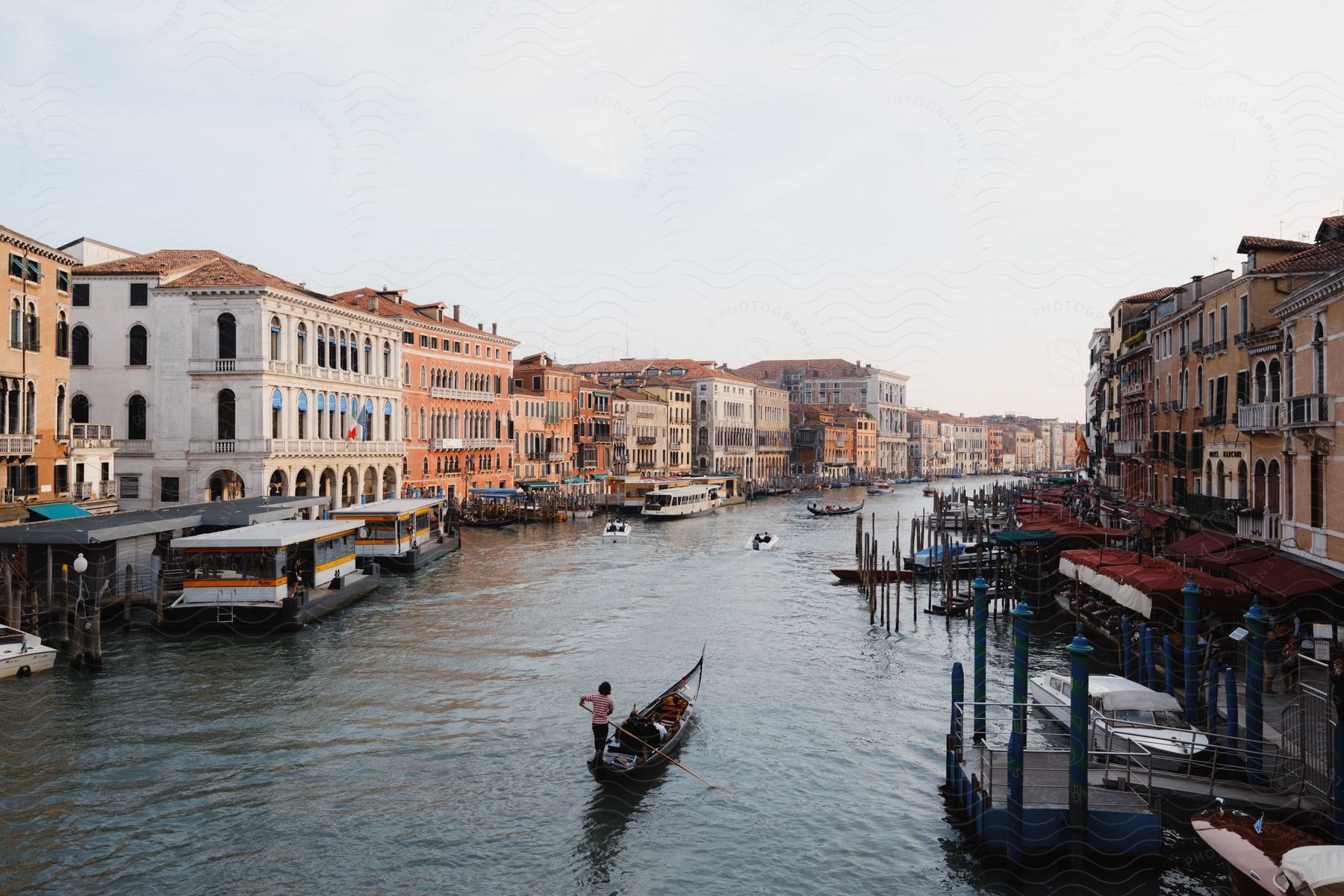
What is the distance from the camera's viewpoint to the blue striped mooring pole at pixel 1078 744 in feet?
31.9

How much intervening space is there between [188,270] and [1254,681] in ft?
114

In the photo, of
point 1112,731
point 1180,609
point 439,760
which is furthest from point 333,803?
point 1180,609

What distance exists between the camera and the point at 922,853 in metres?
10.4

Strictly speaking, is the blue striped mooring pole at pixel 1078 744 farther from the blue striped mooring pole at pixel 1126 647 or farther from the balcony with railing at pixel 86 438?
the balcony with railing at pixel 86 438

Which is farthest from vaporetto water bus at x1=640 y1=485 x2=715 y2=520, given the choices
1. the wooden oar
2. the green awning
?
the wooden oar

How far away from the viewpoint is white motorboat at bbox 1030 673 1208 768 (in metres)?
11.4

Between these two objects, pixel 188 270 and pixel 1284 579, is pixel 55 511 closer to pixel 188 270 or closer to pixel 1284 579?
pixel 188 270

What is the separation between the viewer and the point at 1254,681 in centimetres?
1090

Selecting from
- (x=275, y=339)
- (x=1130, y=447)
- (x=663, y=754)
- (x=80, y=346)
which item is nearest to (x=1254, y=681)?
(x=663, y=754)

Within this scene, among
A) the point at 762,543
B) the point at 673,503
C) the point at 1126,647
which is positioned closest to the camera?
the point at 1126,647

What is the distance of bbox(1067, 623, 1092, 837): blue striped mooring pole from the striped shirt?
17.4 feet

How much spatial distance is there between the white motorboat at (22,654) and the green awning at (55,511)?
6805mm

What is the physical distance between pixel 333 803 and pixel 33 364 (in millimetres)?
18523

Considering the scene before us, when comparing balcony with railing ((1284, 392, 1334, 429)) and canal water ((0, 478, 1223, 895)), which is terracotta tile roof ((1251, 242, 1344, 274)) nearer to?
balcony with railing ((1284, 392, 1334, 429))
